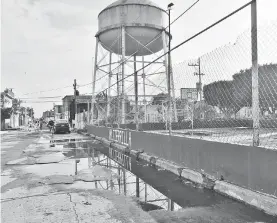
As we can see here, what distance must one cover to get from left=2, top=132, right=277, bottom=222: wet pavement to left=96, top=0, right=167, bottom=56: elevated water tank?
43.4 feet

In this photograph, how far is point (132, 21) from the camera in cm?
2153

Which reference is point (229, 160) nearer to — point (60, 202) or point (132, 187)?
point (132, 187)

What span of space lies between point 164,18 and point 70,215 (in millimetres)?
20481

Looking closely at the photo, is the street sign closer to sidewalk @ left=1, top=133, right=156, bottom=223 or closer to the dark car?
sidewalk @ left=1, top=133, right=156, bottom=223

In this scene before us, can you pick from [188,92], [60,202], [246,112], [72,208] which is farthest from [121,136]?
[72,208]

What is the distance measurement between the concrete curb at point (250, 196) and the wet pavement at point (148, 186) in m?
0.15

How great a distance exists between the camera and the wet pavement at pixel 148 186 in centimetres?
517

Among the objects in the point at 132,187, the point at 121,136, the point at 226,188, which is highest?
the point at 121,136

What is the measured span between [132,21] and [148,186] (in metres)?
16.7

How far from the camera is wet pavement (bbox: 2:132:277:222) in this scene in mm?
5174

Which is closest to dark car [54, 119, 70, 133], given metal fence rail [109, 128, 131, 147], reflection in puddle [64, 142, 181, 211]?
metal fence rail [109, 128, 131, 147]

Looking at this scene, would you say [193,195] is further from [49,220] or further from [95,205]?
[49,220]

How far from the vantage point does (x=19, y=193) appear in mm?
6527

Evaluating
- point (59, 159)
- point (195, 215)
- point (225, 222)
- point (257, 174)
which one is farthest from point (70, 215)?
point (59, 159)
